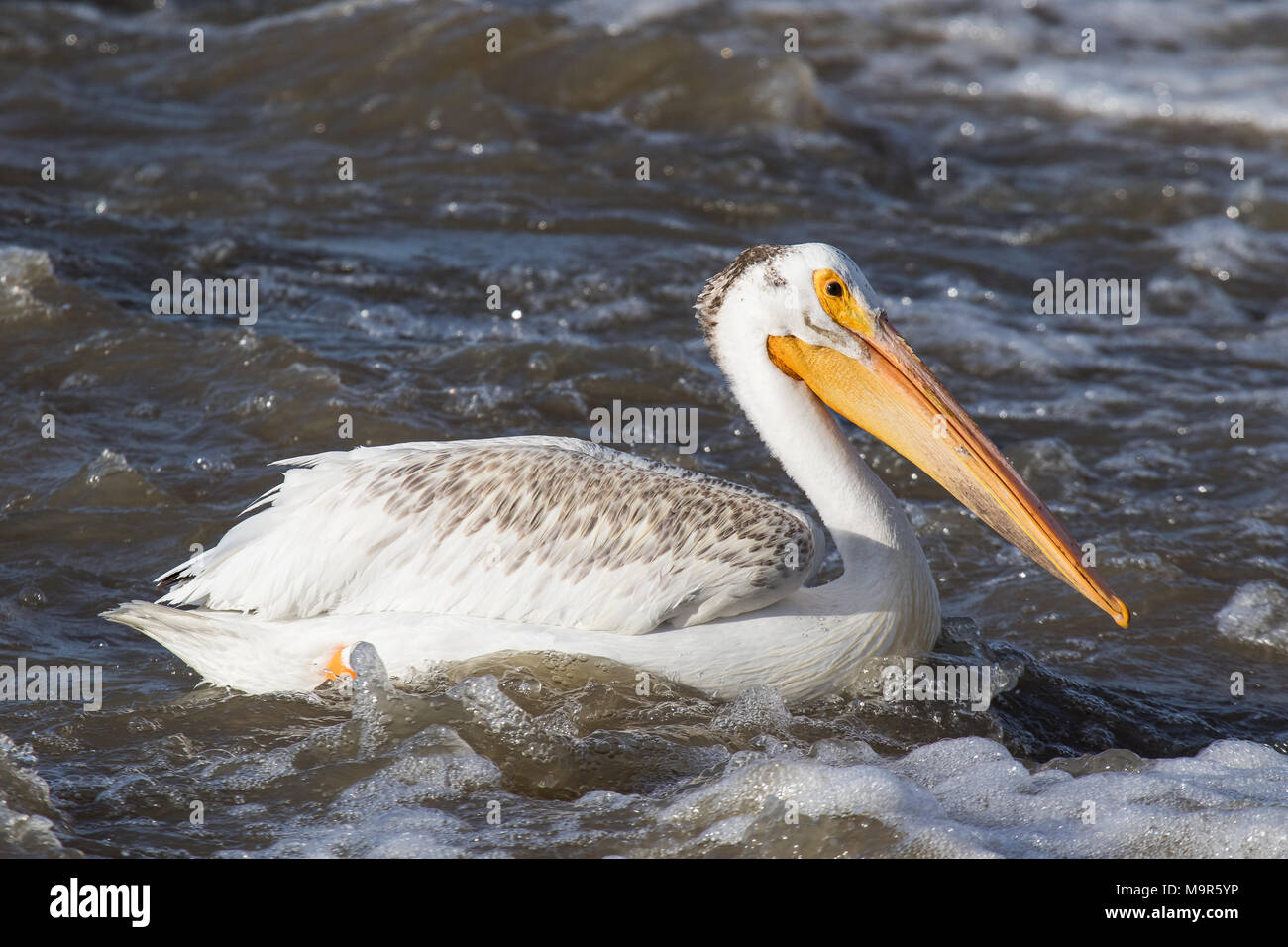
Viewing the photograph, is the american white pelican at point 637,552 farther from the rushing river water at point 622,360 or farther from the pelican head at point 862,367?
the rushing river water at point 622,360

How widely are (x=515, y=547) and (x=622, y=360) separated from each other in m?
2.65

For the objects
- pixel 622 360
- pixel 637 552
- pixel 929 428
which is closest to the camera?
pixel 637 552

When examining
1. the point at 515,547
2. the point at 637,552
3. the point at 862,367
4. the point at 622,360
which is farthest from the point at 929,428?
the point at 622,360

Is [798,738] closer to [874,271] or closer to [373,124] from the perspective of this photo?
[874,271]

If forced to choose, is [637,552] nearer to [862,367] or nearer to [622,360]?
[862,367]

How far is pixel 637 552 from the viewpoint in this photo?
3.96 metres

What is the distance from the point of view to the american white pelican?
3.95m

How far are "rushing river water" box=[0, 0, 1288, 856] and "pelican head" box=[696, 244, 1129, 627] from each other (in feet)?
1.84

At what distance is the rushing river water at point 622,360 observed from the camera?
144 inches

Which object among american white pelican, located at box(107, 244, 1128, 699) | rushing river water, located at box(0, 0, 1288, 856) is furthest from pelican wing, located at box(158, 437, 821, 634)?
rushing river water, located at box(0, 0, 1288, 856)

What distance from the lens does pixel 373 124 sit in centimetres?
931

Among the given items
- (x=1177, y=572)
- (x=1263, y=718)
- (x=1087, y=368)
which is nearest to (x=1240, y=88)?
(x=1087, y=368)

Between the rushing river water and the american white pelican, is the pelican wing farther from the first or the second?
the rushing river water
